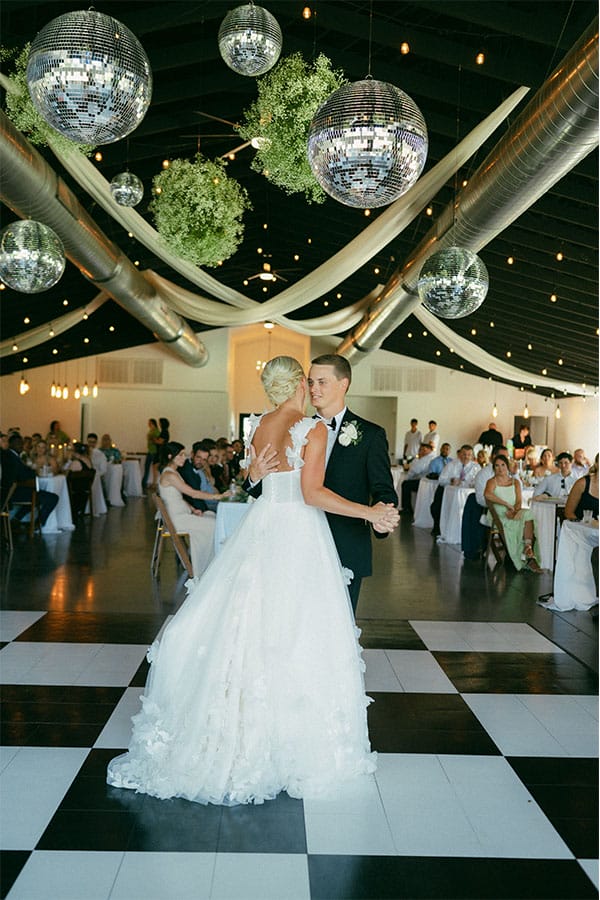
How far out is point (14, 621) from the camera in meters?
5.24

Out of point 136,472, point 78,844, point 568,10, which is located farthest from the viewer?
point 136,472

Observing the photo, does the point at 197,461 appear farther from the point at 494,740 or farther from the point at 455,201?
the point at 494,740

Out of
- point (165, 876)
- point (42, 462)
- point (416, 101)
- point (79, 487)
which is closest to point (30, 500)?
point (42, 462)

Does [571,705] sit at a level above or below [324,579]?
below

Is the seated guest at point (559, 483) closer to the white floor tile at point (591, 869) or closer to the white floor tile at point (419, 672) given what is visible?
the white floor tile at point (419, 672)

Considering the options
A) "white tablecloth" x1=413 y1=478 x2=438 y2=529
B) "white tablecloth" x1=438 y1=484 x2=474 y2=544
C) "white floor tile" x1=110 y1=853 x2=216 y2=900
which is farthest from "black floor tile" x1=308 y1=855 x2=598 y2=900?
"white tablecloth" x1=413 y1=478 x2=438 y2=529

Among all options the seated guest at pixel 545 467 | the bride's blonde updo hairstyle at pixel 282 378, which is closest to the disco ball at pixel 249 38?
the bride's blonde updo hairstyle at pixel 282 378

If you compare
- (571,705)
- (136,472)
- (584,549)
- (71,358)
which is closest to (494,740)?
(571,705)

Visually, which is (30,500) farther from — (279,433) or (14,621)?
(279,433)

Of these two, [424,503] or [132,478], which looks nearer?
[424,503]

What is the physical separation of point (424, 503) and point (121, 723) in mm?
9431

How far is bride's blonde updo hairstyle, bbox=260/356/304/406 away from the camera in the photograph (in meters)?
3.12

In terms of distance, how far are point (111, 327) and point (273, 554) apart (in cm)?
1563

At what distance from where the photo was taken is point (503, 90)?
6.39 meters
